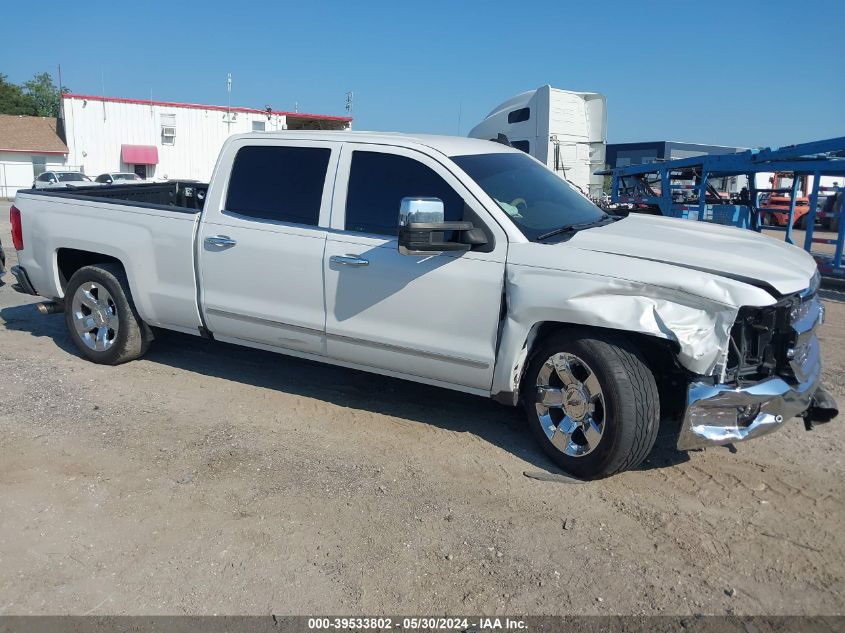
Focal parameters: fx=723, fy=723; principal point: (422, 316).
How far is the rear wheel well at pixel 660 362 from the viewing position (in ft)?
13.0

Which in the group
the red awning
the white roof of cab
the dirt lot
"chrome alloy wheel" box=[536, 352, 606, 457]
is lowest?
the dirt lot

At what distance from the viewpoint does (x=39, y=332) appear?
7148 millimetres

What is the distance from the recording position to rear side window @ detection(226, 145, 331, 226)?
16.2 feet

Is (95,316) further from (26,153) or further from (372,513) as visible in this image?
(26,153)

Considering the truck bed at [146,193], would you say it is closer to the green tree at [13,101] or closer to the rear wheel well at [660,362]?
the rear wheel well at [660,362]

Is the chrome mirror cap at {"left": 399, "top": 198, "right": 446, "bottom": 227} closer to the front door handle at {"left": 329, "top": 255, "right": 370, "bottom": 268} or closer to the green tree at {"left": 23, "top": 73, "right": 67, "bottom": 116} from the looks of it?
the front door handle at {"left": 329, "top": 255, "right": 370, "bottom": 268}

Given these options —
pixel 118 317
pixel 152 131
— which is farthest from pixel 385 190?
pixel 152 131

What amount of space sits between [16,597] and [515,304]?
2.80 meters

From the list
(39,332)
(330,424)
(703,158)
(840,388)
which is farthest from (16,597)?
(703,158)

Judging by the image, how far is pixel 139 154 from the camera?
132 ft

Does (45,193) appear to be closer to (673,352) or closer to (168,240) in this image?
(168,240)

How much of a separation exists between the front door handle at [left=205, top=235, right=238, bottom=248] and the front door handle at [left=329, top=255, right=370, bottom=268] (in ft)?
2.81

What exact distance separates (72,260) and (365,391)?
2904mm

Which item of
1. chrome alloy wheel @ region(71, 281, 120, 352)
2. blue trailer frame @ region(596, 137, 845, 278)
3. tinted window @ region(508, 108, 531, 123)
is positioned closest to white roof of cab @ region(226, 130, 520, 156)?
chrome alloy wheel @ region(71, 281, 120, 352)
